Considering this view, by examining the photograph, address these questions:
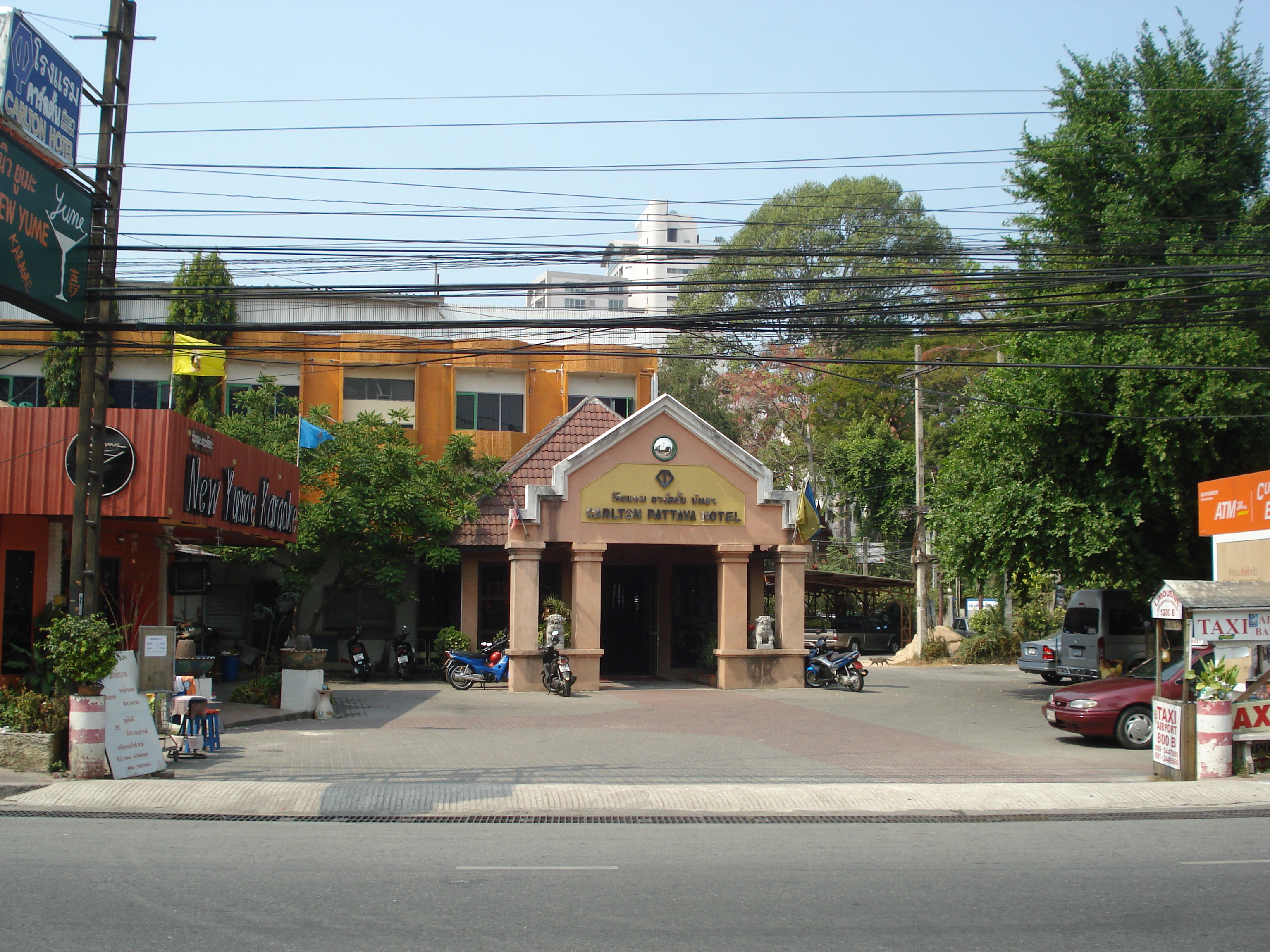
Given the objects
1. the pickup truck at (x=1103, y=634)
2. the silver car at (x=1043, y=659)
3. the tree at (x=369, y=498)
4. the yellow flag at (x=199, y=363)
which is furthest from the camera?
the silver car at (x=1043, y=659)

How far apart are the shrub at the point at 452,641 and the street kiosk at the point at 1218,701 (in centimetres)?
1539

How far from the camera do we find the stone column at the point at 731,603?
24406mm

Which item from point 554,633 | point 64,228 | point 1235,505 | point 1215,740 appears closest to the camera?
point 64,228

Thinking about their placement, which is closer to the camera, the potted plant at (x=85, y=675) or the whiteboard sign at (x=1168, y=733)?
the potted plant at (x=85, y=675)

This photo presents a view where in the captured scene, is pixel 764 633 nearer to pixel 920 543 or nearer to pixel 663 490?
pixel 663 490

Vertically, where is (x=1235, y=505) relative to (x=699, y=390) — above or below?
below

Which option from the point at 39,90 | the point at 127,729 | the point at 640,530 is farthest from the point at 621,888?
the point at 640,530

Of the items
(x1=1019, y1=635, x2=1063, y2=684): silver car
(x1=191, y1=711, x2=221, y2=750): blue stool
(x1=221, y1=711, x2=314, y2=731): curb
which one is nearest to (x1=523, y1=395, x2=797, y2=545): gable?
(x1=221, y1=711, x2=314, y2=731): curb

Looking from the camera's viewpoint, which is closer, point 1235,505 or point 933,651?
point 1235,505

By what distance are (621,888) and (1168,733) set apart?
352 inches

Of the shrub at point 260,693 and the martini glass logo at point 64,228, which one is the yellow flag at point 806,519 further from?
the martini glass logo at point 64,228

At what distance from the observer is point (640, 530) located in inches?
957

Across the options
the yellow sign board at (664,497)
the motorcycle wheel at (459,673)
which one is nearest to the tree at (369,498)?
the motorcycle wheel at (459,673)

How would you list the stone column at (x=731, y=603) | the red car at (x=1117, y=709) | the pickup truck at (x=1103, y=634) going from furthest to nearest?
1. the pickup truck at (x=1103, y=634)
2. the stone column at (x=731, y=603)
3. the red car at (x=1117, y=709)
